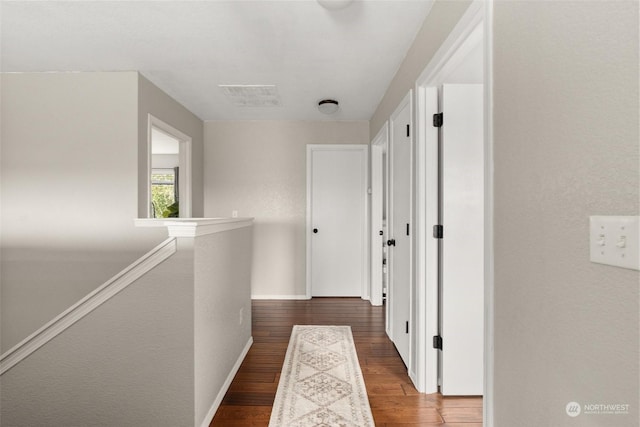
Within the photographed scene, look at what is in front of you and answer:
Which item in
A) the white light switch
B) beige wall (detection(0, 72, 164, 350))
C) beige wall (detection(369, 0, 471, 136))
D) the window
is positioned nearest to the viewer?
the white light switch

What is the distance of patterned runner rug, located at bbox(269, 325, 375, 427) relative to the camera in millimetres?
1859

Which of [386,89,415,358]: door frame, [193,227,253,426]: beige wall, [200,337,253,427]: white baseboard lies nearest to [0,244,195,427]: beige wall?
[193,227,253,426]: beige wall

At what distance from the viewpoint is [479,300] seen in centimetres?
207

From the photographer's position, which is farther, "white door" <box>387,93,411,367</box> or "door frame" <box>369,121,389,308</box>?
"door frame" <box>369,121,389,308</box>

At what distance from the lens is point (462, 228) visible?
2043 millimetres

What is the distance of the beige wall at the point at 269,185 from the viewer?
4.38m

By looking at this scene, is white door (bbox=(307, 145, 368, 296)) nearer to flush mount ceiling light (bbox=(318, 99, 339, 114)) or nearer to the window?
flush mount ceiling light (bbox=(318, 99, 339, 114))

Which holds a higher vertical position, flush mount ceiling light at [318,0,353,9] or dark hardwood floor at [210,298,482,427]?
flush mount ceiling light at [318,0,353,9]

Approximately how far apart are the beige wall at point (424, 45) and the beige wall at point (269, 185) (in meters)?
1.54

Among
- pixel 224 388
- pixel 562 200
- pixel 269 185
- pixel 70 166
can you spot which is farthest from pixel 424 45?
pixel 70 166

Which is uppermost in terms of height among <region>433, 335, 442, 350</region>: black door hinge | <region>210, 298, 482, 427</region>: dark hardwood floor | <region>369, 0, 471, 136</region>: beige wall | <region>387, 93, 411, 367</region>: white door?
<region>369, 0, 471, 136</region>: beige wall

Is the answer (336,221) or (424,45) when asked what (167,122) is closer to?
(336,221)

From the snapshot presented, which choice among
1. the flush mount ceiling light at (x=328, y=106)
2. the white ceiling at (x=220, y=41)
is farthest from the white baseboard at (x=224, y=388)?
the flush mount ceiling light at (x=328, y=106)

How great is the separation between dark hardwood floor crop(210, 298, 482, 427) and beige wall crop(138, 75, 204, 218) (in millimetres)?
→ 1636
